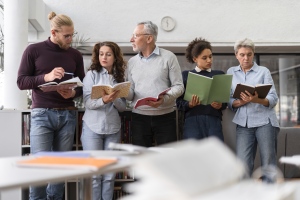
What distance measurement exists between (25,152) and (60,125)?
811 mm

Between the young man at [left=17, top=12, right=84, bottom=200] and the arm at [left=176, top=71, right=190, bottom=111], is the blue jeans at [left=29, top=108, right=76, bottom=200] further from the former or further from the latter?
the arm at [left=176, top=71, right=190, bottom=111]

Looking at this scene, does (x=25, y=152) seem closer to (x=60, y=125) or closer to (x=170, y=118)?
(x=60, y=125)

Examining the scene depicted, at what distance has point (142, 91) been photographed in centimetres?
333

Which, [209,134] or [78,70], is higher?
[78,70]

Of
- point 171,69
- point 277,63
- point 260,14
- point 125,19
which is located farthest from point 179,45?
point 171,69

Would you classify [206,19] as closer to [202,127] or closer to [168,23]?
[168,23]

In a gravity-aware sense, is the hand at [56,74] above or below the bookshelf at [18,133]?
above

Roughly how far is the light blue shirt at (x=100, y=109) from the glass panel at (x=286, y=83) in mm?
5979

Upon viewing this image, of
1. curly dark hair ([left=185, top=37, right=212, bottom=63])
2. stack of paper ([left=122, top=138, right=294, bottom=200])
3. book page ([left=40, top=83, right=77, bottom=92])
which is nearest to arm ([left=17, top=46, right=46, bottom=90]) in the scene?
book page ([left=40, top=83, right=77, bottom=92])

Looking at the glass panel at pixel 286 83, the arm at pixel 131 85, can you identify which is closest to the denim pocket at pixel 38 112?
the arm at pixel 131 85

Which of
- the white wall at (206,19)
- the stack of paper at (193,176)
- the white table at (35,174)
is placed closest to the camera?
the stack of paper at (193,176)

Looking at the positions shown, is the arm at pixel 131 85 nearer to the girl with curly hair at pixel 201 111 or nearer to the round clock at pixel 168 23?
the girl with curly hair at pixel 201 111

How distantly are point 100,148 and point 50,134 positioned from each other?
0.38 m

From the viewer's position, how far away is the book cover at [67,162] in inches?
56.9
